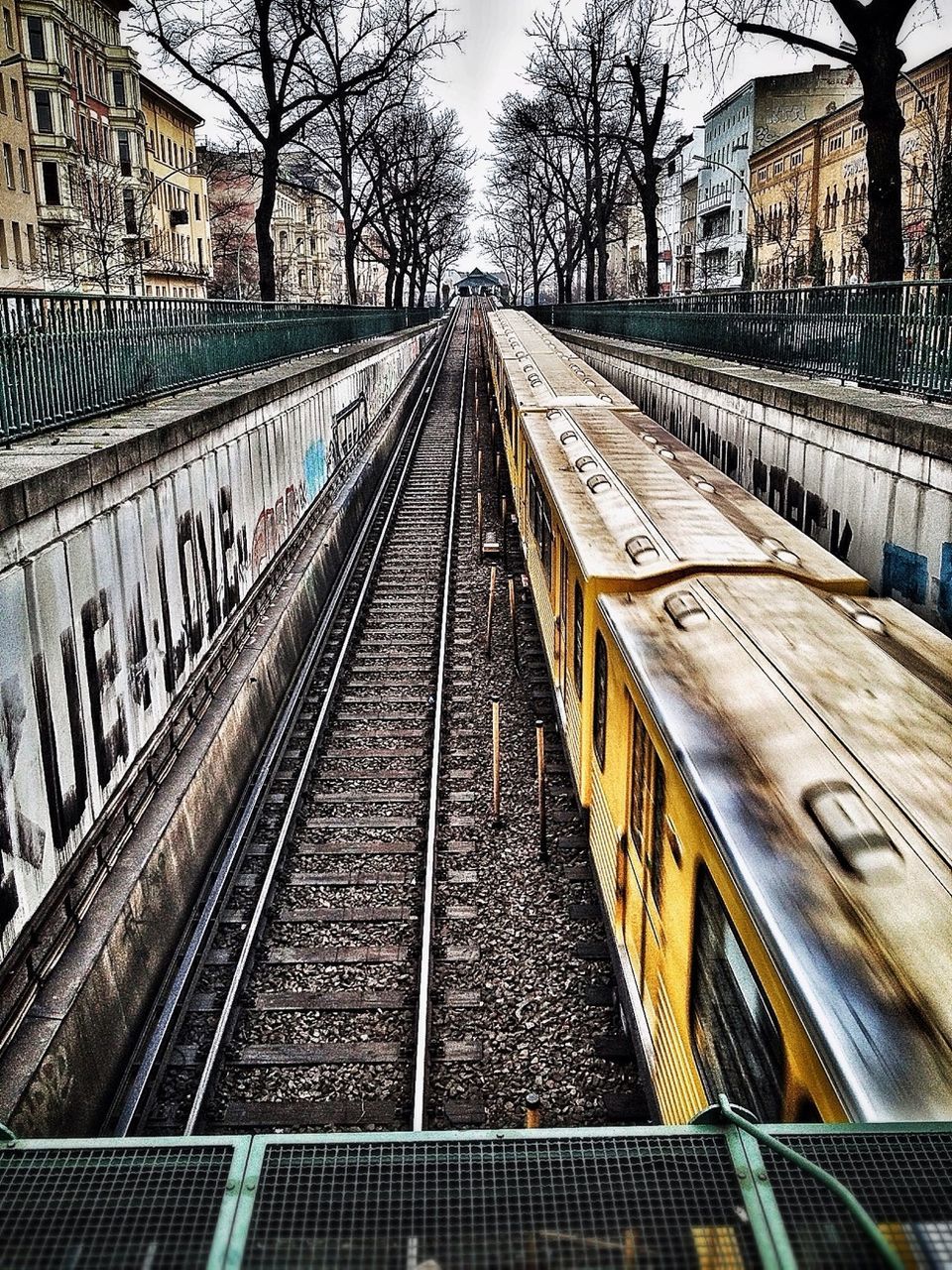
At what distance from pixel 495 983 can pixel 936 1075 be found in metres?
5.67

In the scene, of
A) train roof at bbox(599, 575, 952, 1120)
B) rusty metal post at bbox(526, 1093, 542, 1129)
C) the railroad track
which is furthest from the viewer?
the railroad track

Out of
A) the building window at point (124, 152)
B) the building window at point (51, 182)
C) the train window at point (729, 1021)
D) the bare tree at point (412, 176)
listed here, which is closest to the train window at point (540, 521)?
the train window at point (729, 1021)

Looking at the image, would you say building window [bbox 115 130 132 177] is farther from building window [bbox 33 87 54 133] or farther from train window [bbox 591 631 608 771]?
train window [bbox 591 631 608 771]

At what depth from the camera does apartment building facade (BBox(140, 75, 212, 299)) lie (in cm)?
6166

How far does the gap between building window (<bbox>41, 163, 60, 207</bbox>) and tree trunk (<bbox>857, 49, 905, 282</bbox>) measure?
43365 mm

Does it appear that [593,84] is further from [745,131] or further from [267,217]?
[745,131]

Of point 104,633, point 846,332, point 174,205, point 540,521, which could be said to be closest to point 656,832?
point 104,633

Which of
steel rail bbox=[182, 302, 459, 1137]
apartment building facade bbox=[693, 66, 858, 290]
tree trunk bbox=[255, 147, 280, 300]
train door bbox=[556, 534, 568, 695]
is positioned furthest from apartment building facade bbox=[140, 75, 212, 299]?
train door bbox=[556, 534, 568, 695]

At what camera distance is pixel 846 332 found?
12.2 m

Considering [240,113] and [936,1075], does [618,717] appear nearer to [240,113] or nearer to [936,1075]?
[936,1075]

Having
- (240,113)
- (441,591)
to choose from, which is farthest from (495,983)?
(240,113)

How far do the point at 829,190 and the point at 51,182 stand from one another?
38.7 metres

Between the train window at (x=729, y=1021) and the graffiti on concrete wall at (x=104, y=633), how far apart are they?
419cm

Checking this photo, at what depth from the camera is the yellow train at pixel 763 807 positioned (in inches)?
130
